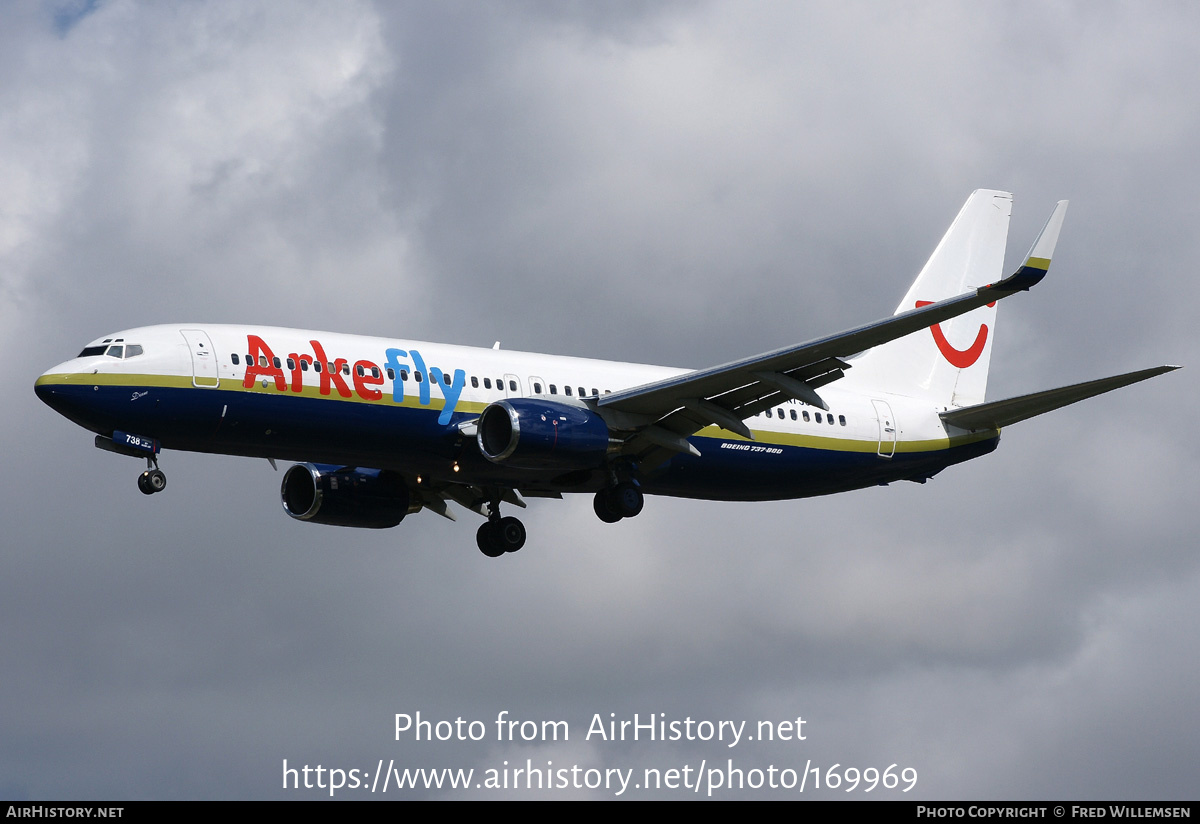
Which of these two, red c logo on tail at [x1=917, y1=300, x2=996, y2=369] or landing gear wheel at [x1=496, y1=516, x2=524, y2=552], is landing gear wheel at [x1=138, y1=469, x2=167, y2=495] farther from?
red c logo on tail at [x1=917, y1=300, x2=996, y2=369]

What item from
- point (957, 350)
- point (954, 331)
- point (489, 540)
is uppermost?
point (954, 331)

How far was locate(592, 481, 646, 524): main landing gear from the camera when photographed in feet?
153

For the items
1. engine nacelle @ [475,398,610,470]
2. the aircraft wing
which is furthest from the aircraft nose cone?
the aircraft wing

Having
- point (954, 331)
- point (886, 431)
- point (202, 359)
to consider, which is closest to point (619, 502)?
point (886, 431)

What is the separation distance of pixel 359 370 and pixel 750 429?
1262cm

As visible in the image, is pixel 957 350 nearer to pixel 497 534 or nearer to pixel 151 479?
pixel 497 534

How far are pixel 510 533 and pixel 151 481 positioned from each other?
13.4 metres

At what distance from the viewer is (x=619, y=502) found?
4672 centimetres

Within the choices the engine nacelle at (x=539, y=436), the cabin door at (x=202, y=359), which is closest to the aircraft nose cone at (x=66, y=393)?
the cabin door at (x=202, y=359)

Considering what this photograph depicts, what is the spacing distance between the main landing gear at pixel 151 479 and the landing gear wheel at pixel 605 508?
12238 mm

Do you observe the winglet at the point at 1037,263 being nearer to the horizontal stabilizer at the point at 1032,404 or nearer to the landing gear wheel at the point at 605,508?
the horizontal stabilizer at the point at 1032,404

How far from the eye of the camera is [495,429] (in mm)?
43938

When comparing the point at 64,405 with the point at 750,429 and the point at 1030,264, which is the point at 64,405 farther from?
the point at 1030,264

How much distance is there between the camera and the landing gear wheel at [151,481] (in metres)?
41.2
